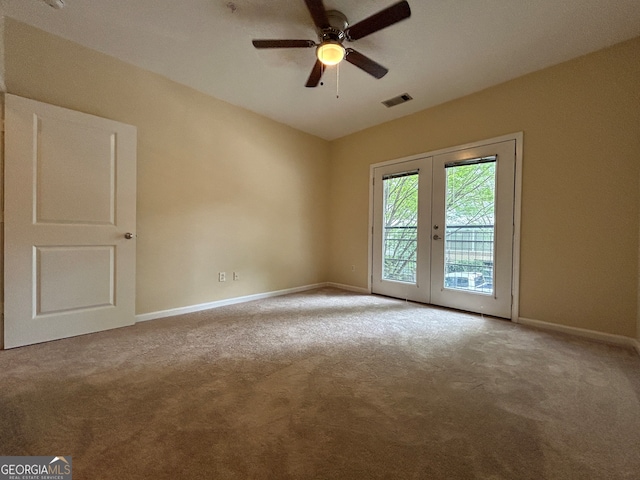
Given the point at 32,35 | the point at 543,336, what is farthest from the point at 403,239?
the point at 32,35

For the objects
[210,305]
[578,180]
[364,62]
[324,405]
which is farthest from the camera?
[210,305]

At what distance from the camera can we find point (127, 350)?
2.10 meters

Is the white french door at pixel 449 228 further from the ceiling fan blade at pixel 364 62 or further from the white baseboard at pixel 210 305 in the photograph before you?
the ceiling fan blade at pixel 364 62

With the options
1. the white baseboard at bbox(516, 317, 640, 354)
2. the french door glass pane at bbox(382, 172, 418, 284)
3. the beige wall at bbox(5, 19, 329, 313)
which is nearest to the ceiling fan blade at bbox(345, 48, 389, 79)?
the french door glass pane at bbox(382, 172, 418, 284)

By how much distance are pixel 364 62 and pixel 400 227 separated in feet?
7.42

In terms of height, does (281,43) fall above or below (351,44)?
below

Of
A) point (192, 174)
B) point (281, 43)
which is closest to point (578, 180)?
point (281, 43)

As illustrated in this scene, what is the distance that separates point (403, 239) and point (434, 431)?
9.34ft

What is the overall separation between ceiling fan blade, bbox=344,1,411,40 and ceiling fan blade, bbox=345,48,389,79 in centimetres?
13

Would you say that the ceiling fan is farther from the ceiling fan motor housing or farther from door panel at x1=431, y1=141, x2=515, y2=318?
door panel at x1=431, y1=141, x2=515, y2=318

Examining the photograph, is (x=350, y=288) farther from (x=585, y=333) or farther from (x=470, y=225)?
(x=585, y=333)

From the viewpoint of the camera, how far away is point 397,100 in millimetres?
3377

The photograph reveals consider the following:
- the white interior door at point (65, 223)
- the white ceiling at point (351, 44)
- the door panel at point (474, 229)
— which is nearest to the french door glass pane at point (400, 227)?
the door panel at point (474, 229)

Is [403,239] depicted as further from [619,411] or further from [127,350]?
[127,350]
